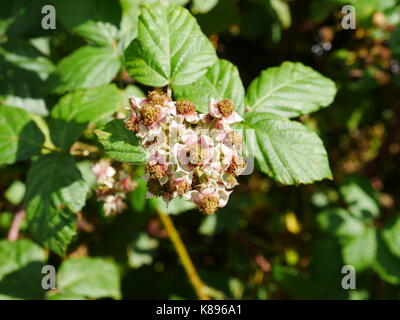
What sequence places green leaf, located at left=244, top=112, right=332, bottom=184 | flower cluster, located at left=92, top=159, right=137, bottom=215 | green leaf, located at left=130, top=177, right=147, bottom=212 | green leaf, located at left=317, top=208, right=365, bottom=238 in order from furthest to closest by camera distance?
1. green leaf, located at left=317, top=208, right=365, bottom=238
2. green leaf, located at left=130, top=177, right=147, bottom=212
3. flower cluster, located at left=92, top=159, right=137, bottom=215
4. green leaf, located at left=244, top=112, right=332, bottom=184

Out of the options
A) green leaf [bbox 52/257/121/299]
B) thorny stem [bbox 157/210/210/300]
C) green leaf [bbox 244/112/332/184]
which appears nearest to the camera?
green leaf [bbox 244/112/332/184]

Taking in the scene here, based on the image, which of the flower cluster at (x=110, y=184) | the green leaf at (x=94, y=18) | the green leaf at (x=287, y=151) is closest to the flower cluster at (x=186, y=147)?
the green leaf at (x=287, y=151)

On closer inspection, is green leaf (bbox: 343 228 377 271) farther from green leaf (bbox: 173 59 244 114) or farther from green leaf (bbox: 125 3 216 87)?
green leaf (bbox: 125 3 216 87)

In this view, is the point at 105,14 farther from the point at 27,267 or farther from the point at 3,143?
the point at 27,267

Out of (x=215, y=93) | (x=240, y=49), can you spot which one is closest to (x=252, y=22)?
(x=240, y=49)

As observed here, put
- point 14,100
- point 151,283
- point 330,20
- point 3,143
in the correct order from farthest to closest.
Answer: point 330,20
point 151,283
point 14,100
point 3,143

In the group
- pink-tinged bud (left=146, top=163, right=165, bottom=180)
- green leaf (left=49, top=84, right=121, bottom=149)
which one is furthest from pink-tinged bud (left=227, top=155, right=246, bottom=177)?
green leaf (left=49, top=84, right=121, bottom=149)

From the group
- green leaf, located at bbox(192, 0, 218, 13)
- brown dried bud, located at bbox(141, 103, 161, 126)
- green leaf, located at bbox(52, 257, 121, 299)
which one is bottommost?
green leaf, located at bbox(52, 257, 121, 299)

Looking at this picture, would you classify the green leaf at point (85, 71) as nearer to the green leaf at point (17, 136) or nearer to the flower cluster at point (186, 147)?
the green leaf at point (17, 136)
